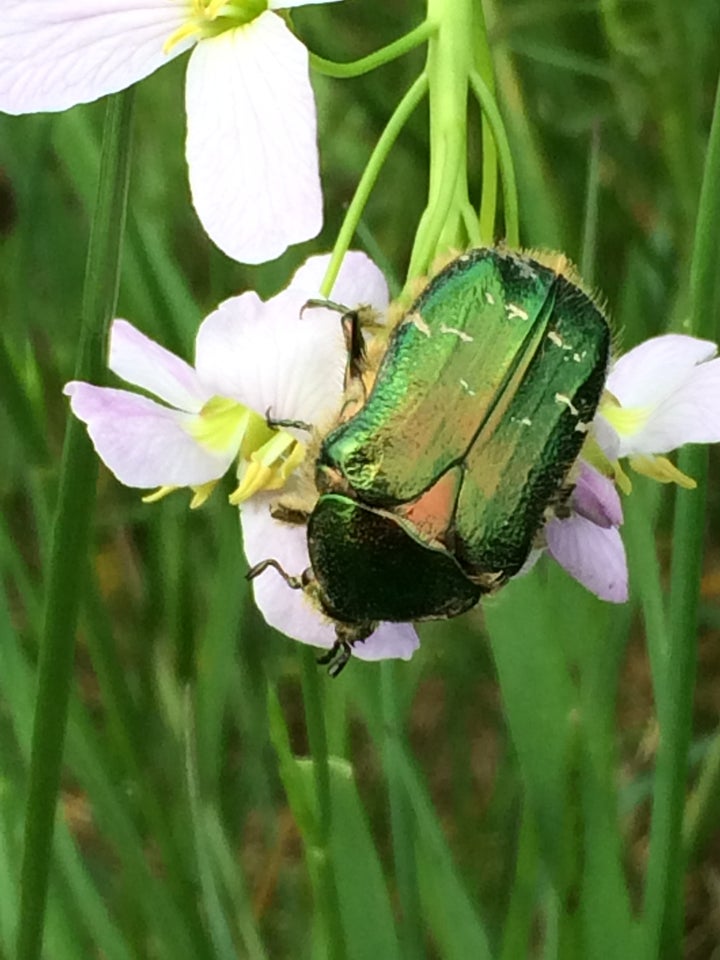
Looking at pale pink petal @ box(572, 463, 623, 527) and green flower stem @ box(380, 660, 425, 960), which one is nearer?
pale pink petal @ box(572, 463, 623, 527)

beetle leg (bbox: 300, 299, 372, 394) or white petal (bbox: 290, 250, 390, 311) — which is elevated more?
white petal (bbox: 290, 250, 390, 311)

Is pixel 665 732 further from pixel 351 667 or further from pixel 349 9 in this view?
pixel 349 9

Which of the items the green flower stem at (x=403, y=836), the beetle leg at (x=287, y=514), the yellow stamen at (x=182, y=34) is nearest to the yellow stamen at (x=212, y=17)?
the yellow stamen at (x=182, y=34)

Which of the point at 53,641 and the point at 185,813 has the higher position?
the point at 53,641

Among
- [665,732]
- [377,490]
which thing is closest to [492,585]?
[377,490]

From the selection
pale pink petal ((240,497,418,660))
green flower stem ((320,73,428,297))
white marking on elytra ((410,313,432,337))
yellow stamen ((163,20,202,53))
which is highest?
yellow stamen ((163,20,202,53))

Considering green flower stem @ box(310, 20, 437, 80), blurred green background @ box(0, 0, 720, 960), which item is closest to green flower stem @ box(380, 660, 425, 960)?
blurred green background @ box(0, 0, 720, 960)

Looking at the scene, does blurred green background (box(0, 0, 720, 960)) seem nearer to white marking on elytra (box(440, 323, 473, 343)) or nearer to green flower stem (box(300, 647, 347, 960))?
green flower stem (box(300, 647, 347, 960))
